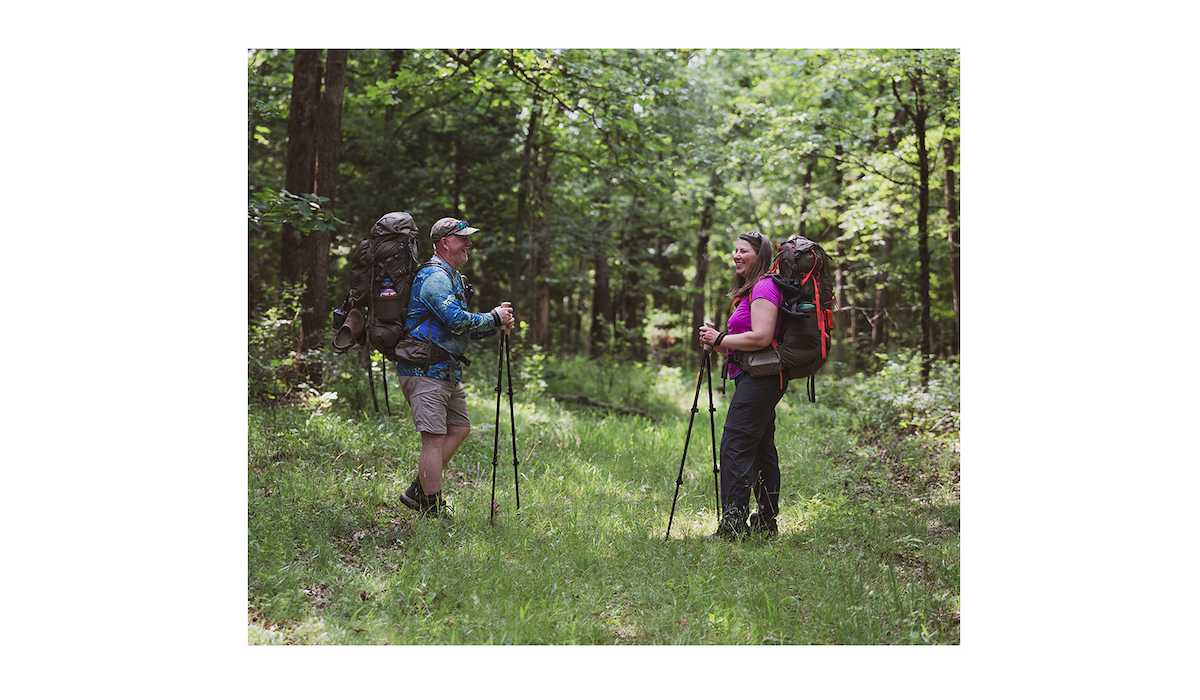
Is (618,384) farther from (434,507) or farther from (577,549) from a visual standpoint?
(577,549)

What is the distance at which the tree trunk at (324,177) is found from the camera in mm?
7207

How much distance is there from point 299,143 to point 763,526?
20.6 ft

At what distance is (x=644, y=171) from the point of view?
36.1ft

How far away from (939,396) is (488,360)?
6437mm

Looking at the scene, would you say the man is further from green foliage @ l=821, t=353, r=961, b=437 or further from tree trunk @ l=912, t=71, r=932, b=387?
tree trunk @ l=912, t=71, r=932, b=387

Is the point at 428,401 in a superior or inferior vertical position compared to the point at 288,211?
inferior

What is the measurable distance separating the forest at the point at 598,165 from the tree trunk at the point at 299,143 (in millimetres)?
22

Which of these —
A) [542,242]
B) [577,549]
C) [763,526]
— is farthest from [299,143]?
[542,242]

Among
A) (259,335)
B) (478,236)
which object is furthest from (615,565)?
(478,236)

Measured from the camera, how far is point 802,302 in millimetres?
4520

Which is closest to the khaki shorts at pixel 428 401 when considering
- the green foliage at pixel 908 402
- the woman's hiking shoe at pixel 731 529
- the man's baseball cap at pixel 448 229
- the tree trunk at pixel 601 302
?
the man's baseball cap at pixel 448 229

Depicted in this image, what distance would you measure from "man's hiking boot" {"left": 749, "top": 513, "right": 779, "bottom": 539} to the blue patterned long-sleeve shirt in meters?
2.21

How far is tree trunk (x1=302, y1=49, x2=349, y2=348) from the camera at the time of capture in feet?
23.6

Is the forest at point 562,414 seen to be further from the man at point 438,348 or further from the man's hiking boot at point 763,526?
the man at point 438,348
